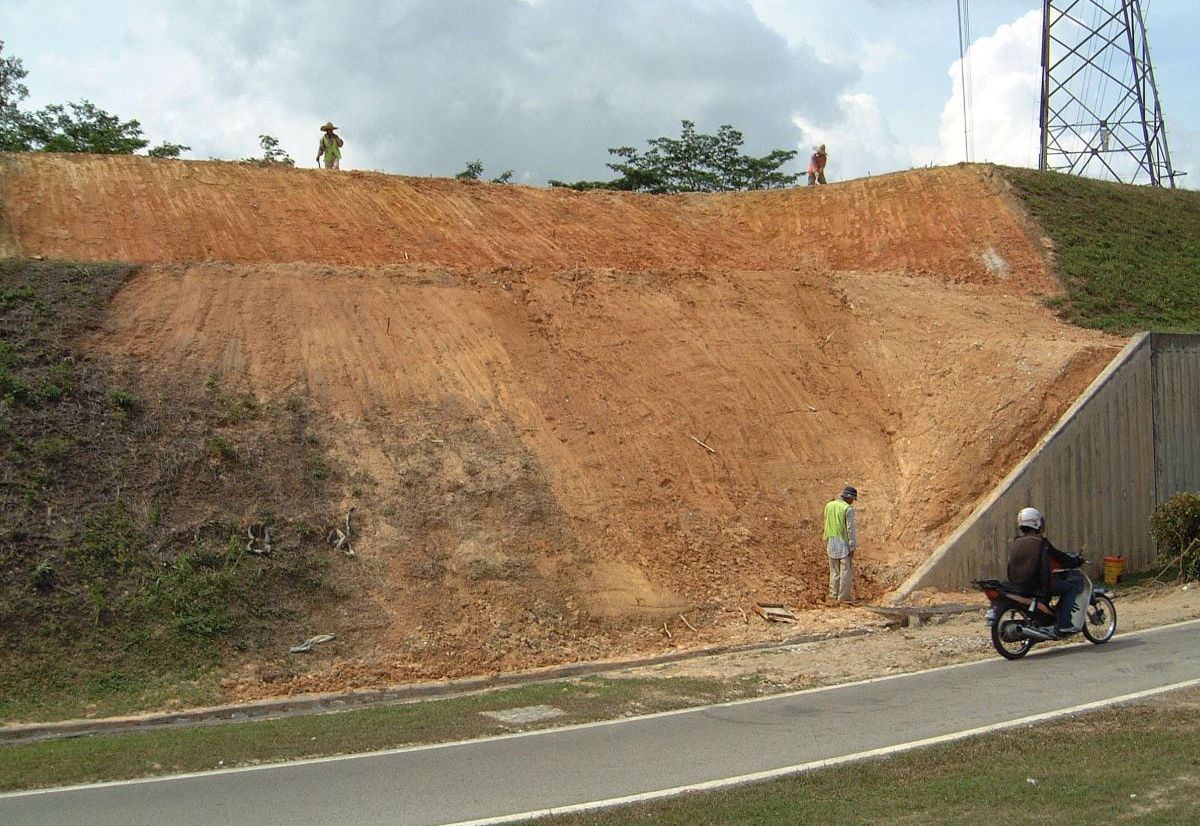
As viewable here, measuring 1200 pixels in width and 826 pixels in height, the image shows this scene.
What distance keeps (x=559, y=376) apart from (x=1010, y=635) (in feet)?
25.1

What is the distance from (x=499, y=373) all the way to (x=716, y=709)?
7533 mm

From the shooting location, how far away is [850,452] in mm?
16750

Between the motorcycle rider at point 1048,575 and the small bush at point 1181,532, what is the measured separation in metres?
5.30

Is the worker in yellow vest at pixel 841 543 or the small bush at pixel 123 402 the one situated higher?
the small bush at pixel 123 402

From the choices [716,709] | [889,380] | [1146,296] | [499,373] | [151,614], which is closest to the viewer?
[716,709]

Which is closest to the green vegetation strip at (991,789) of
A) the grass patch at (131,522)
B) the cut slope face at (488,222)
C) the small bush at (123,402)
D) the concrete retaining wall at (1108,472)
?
the grass patch at (131,522)

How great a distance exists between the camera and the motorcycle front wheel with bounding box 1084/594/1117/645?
11.3 metres

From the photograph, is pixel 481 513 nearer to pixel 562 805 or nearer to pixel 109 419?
pixel 109 419

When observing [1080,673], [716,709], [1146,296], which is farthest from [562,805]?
[1146,296]

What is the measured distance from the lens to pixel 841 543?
14.2 meters

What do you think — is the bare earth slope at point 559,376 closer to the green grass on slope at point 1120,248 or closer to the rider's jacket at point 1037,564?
the green grass on slope at point 1120,248

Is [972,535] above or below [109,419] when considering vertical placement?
below

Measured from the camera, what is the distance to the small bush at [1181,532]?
15.3 meters

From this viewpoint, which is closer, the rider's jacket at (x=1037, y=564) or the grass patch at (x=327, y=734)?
the grass patch at (x=327, y=734)
